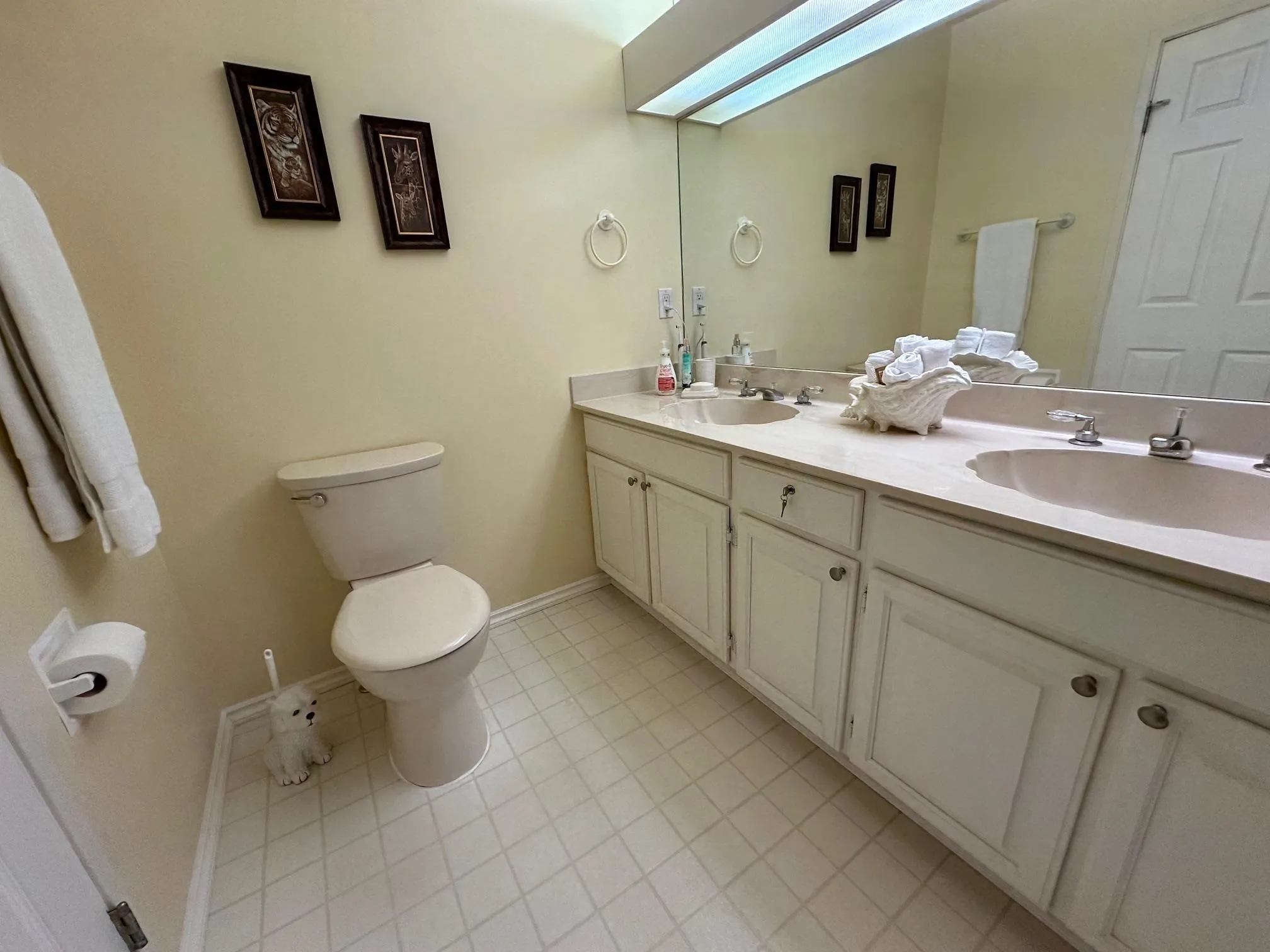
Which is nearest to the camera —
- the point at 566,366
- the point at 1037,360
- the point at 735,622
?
the point at 1037,360

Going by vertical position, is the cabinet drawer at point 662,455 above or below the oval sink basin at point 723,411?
below

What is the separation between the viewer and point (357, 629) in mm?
1203

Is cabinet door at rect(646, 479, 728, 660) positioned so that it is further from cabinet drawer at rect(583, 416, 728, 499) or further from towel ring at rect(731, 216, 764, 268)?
towel ring at rect(731, 216, 764, 268)

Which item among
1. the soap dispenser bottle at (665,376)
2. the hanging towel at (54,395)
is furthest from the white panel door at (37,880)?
the soap dispenser bottle at (665,376)

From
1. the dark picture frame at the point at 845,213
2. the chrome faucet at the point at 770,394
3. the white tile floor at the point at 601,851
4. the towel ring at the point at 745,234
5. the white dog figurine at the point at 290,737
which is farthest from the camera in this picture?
the towel ring at the point at 745,234

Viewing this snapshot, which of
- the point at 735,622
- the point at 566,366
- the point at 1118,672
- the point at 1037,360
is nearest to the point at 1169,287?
the point at 1037,360

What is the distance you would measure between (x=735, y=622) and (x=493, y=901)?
32.6 inches

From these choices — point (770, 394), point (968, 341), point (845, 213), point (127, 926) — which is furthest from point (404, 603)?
point (845, 213)

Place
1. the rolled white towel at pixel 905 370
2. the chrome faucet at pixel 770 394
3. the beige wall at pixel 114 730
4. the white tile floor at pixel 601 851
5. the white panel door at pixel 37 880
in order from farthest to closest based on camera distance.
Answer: the chrome faucet at pixel 770 394 < the rolled white towel at pixel 905 370 < the white tile floor at pixel 601 851 < the beige wall at pixel 114 730 < the white panel door at pixel 37 880

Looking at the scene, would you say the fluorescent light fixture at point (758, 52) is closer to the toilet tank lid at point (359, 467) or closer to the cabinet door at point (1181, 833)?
the toilet tank lid at point (359, 467)

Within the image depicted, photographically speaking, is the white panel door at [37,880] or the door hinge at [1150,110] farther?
the door hinge at [1150,110]

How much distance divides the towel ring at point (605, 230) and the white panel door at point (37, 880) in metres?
1.75

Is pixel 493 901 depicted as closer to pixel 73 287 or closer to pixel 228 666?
pixel 228 666

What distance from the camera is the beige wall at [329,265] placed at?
115cm
